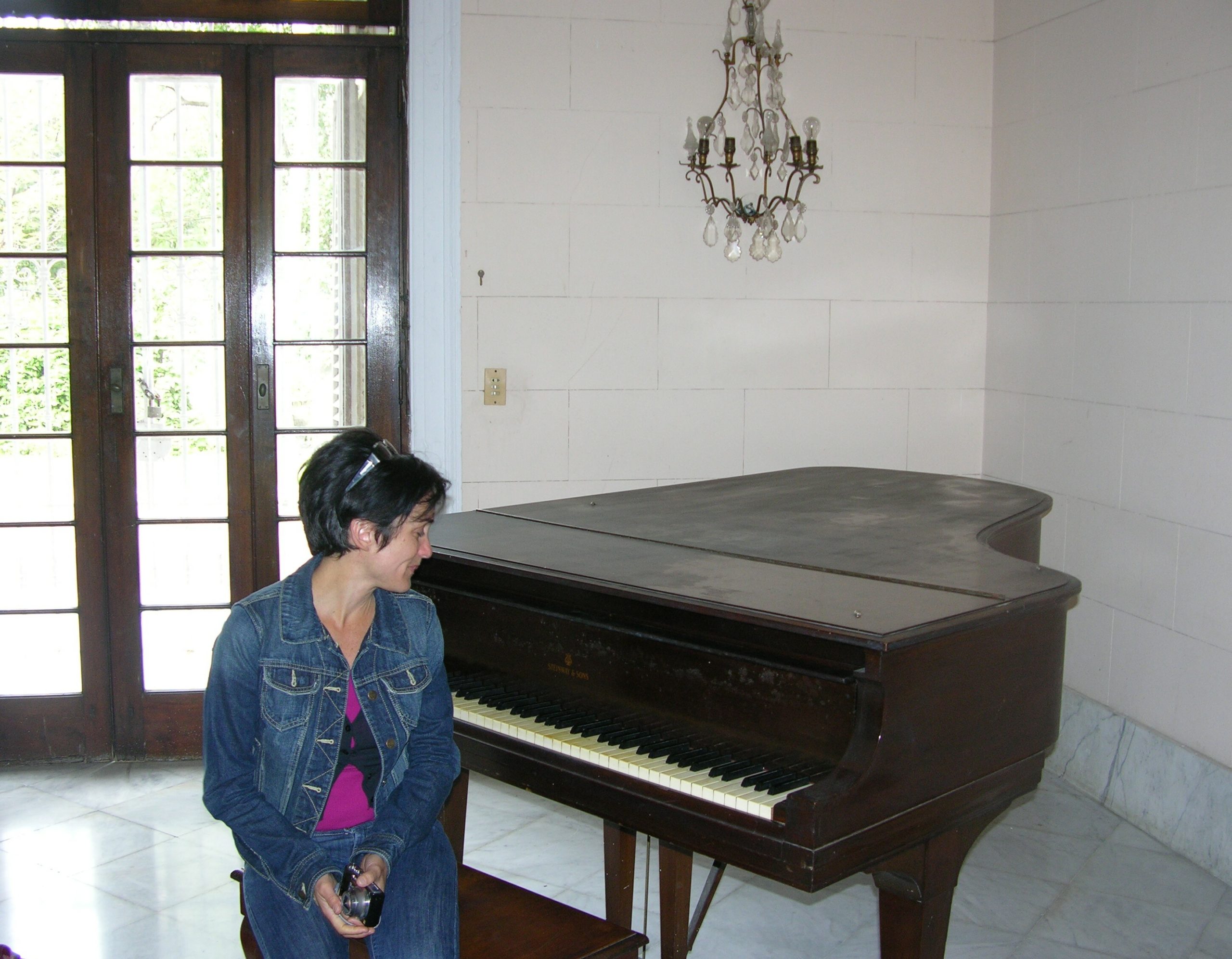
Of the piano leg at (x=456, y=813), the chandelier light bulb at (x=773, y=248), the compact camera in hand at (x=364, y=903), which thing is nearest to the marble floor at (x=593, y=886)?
the piano leg at (x=456, y=813)

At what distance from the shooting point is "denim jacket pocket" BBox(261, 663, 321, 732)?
5.91 feet

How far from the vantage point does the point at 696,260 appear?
170 inches

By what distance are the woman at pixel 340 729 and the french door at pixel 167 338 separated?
2333 millimetres

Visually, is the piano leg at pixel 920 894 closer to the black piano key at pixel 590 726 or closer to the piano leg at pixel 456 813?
the black piano key at pixel 590 726

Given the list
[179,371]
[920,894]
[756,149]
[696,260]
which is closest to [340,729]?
[920,894]

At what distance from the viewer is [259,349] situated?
4105 millimetres

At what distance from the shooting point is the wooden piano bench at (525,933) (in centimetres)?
179

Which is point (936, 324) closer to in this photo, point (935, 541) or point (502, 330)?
point (502, 330)

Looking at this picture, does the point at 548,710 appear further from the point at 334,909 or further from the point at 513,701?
the point at 334,909

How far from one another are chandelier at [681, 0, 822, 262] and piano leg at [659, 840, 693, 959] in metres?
2.40

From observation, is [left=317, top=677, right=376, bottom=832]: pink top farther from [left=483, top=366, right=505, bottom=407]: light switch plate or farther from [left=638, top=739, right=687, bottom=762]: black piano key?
[left=483, top=366, right=505, bottom=407]: light switch plate

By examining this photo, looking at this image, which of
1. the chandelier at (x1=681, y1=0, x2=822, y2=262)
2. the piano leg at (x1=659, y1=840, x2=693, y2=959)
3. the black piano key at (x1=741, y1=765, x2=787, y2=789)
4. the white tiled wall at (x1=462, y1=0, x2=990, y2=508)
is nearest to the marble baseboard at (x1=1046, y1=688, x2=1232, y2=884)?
the white tiled wall at (x1=462, y1=0, x2=990, y2=508)

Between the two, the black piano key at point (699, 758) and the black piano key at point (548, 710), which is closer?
the black piano key at point (699, 758)

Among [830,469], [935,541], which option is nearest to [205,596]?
[830,469]
